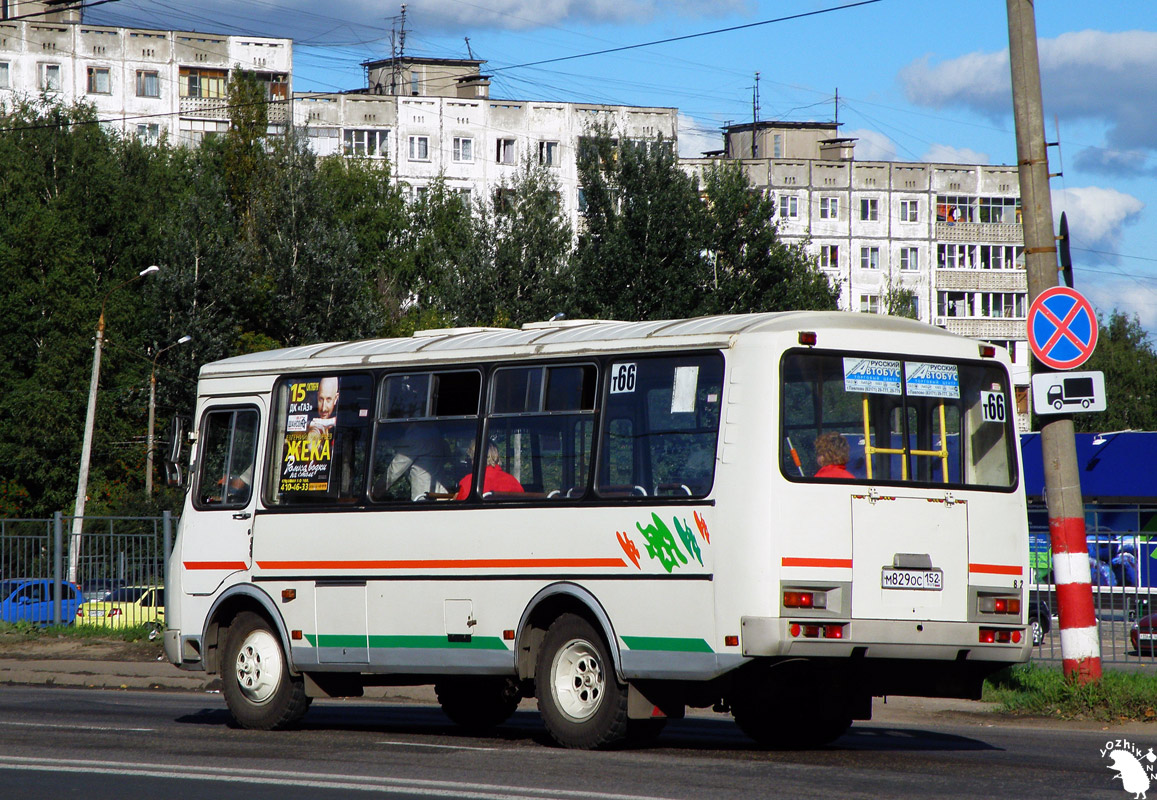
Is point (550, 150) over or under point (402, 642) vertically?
over

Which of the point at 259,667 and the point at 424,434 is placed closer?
the point at 424,434

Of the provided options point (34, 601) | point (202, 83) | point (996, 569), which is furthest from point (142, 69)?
point (996, 569)

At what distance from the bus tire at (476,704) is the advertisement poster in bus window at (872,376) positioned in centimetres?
429

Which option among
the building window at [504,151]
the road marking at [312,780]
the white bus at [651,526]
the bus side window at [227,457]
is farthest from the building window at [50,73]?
the road marking at [312,780]

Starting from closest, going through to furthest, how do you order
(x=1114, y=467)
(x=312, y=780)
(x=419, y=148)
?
1. (x=312, y=780)
2. (x=1114, y=467)
3. (x=419, y=148)

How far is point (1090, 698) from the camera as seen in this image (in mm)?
13648

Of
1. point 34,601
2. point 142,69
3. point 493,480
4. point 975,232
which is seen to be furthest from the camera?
point 975,232

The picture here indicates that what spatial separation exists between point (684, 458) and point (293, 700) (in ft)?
14.1

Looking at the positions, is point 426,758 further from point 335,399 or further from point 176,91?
point 176,91

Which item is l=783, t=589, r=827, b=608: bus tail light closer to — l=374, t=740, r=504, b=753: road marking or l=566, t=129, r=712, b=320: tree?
l=374, t=740, r=504, b=753: road marking

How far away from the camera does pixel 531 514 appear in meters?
11.7

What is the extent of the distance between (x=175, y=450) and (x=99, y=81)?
253ft

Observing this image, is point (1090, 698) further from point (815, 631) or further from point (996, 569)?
→ point (815, 631)

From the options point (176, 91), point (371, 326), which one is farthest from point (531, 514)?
point (176, 91)
